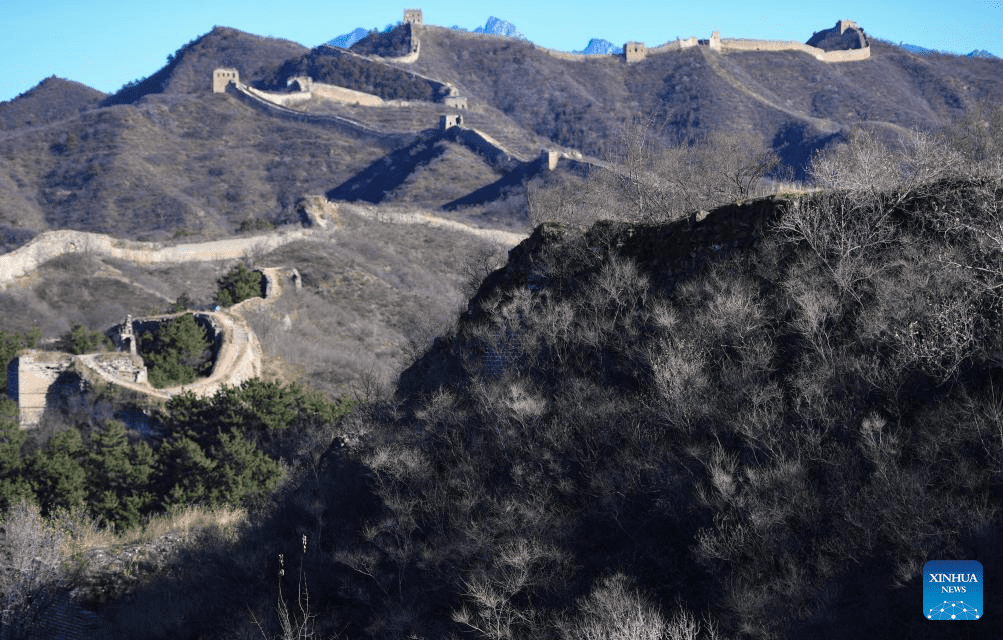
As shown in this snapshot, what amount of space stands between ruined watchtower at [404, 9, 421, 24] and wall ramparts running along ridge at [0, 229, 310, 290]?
73945 mm

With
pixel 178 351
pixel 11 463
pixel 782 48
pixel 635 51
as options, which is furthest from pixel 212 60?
pixel 11 463

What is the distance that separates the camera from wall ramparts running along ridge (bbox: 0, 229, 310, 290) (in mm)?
41781

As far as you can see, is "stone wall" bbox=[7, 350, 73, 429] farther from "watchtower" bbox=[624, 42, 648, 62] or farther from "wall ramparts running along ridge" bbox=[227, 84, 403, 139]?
"watchtower" bbox=[624, 42, 648, 62]

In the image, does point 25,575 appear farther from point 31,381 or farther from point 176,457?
point 31,381

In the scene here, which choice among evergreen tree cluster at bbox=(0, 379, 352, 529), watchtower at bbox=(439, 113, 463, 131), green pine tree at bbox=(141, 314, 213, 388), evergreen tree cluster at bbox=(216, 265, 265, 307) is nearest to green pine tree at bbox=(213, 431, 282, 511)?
evergreen tree cluster at bbox=(0, 379, 352, 529)

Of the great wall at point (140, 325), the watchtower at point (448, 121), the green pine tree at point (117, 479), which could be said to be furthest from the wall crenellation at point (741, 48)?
the green pine tree at point (117, 479)

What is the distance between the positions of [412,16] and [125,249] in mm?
78133

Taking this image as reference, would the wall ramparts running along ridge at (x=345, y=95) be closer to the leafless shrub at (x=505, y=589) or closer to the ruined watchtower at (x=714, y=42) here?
the ruined watchtower at (x=714, y=42)

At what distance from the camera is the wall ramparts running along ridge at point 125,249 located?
1645 inches

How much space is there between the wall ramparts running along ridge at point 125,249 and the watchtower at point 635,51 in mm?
68226

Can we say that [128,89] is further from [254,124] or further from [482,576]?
[482,576]

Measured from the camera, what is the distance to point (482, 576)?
12.4m

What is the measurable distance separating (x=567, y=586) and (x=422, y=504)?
300 centimetres

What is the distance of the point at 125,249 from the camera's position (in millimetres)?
45094
